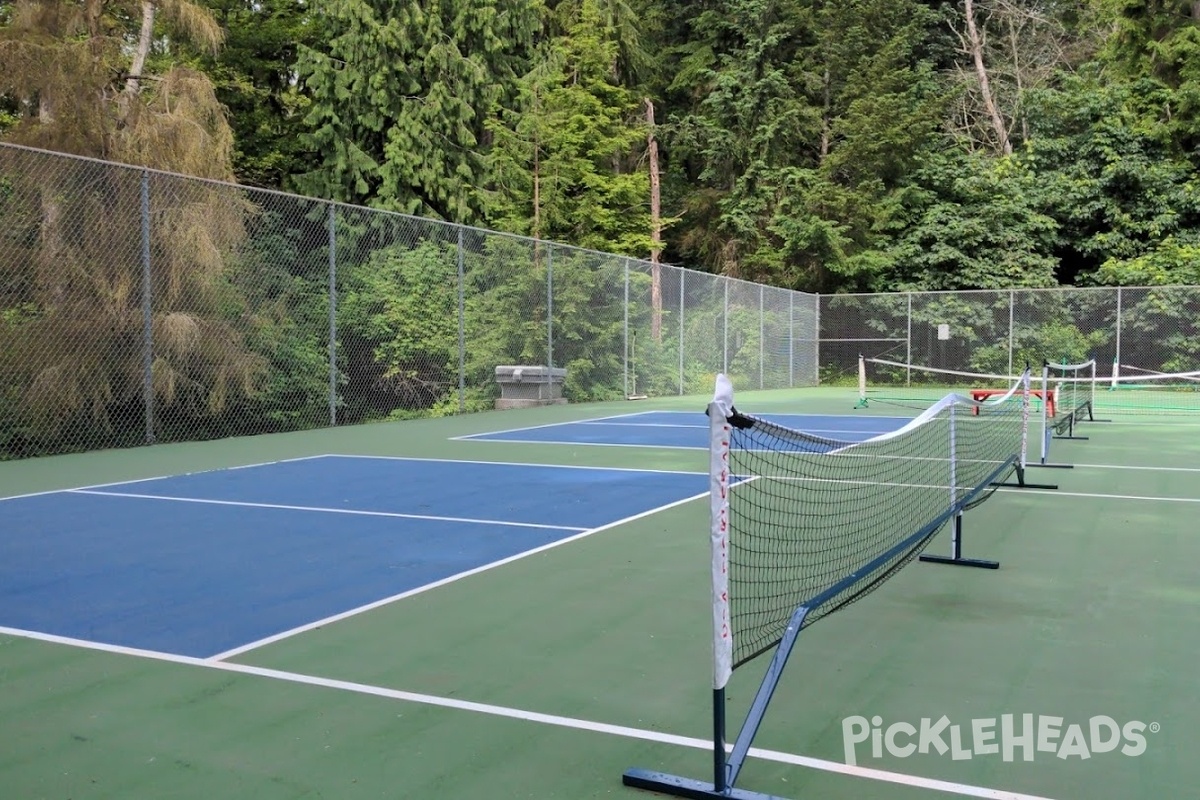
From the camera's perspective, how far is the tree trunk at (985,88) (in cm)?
3581

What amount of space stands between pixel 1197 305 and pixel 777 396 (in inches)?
408

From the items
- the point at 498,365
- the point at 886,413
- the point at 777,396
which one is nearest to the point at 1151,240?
the point at 777,396

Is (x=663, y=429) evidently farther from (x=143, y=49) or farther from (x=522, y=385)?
(x=143, y=49)

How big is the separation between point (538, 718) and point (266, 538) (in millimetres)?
3485

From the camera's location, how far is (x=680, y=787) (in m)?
2.89

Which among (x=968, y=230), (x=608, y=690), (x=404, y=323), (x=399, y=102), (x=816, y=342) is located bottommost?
(x=608, y=690)

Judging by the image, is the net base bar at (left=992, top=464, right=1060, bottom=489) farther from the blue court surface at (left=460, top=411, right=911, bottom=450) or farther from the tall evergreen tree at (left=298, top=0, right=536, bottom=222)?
the tall evergreen tree at (left=298, top=0, right=536, bottom=222)

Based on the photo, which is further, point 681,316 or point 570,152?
point 570,152

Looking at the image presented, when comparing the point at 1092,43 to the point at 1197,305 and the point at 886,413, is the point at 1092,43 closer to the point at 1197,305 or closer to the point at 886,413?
the point at 1197,305

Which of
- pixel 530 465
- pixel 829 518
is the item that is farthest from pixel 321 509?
pixel 829 518

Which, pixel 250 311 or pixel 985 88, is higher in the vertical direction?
pixel 985 88

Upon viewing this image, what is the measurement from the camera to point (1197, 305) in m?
24.9

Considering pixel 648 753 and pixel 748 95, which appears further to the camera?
pixel 748 95

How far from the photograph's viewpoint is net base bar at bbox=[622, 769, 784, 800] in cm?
282
